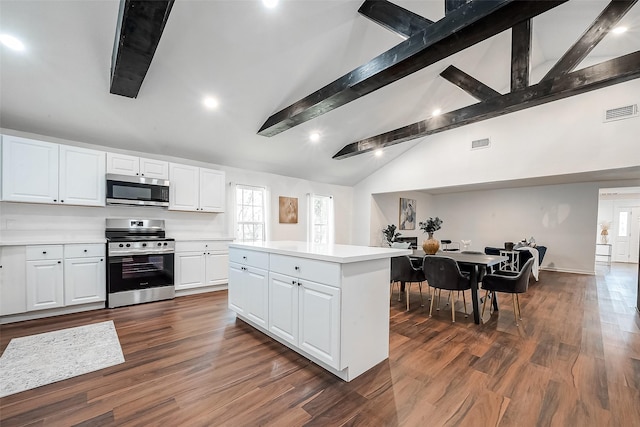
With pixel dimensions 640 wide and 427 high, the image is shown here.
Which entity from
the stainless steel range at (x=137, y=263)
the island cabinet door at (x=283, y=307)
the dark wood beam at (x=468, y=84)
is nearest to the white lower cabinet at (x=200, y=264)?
the stainless steel range at (x=137, y=263)

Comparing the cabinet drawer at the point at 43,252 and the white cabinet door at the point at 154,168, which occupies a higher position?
the white cabinet door at the point at 154,168

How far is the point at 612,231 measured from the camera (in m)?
9.31

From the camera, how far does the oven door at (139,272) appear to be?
3.74 meters

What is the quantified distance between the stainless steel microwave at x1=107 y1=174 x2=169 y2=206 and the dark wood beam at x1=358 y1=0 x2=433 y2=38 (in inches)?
145

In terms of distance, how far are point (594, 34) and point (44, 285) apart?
294 inches

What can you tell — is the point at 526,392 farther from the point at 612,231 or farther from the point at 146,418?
the point at 612,231

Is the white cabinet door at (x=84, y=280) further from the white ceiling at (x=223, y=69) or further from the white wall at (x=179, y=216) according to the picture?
the white ceiling at (x=223, y=69)

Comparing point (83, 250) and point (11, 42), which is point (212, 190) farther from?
point (11, 42)

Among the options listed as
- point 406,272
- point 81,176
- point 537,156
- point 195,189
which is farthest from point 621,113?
point 81,176

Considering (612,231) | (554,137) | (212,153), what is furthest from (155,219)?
(612,231)

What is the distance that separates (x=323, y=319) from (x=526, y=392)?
1553 mm

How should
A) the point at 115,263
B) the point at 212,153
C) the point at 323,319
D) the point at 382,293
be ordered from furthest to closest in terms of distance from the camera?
1. the point at 212,153
2. the point at 115,263
3. the point at 382,293
4. the point at 323,319

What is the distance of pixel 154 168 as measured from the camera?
13.9 feet

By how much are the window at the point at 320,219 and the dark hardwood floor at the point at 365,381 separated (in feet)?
12.8
